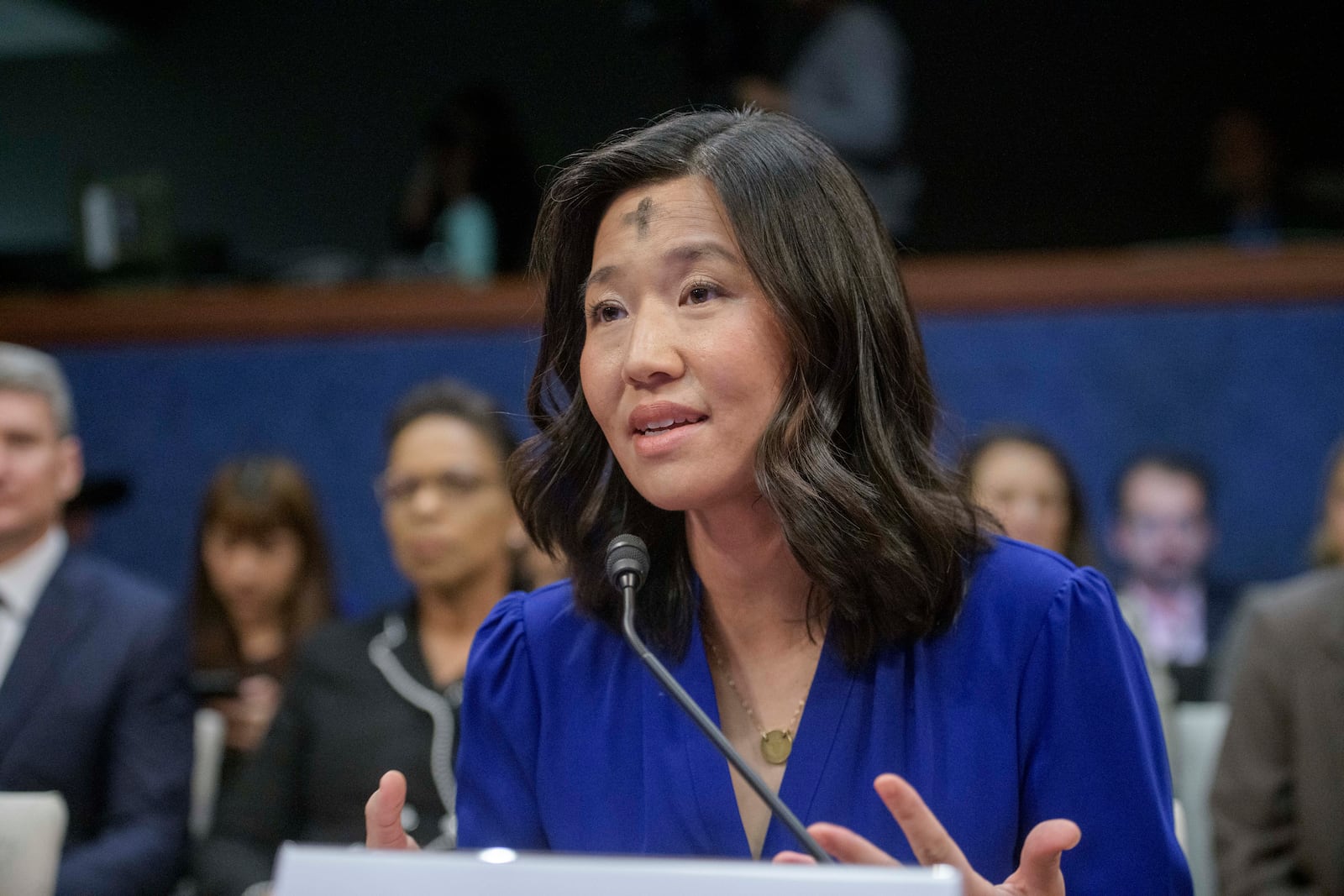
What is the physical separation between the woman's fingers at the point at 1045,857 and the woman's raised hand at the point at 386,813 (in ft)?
1.61

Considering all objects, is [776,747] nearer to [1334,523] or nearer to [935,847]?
[935,847]

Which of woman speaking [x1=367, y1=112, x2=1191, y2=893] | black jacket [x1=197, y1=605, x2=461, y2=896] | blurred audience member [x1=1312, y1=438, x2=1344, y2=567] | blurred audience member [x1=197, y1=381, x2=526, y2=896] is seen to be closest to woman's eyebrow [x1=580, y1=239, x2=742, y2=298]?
woman speaking [x1=367, y1=112, x2=1191, y2=893]

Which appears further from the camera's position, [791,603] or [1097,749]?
[791,603]

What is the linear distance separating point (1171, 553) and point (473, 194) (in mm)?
2508

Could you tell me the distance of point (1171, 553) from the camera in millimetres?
3451

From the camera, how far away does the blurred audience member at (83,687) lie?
2.26m

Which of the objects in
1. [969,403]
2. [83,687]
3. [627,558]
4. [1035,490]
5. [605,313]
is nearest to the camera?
[627,558]

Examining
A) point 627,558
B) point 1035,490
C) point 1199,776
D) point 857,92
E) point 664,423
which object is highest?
point 857,92

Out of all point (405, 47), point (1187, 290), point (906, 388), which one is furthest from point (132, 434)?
point (906, 388)

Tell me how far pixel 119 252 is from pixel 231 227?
187cm

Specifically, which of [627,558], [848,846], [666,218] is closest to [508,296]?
[666,218]

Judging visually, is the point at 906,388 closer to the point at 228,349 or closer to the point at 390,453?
the point at 390,453

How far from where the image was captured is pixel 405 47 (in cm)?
609

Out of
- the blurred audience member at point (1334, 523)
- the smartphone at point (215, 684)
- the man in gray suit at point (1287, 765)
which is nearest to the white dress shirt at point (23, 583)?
the smartphone at point (215, 684)
